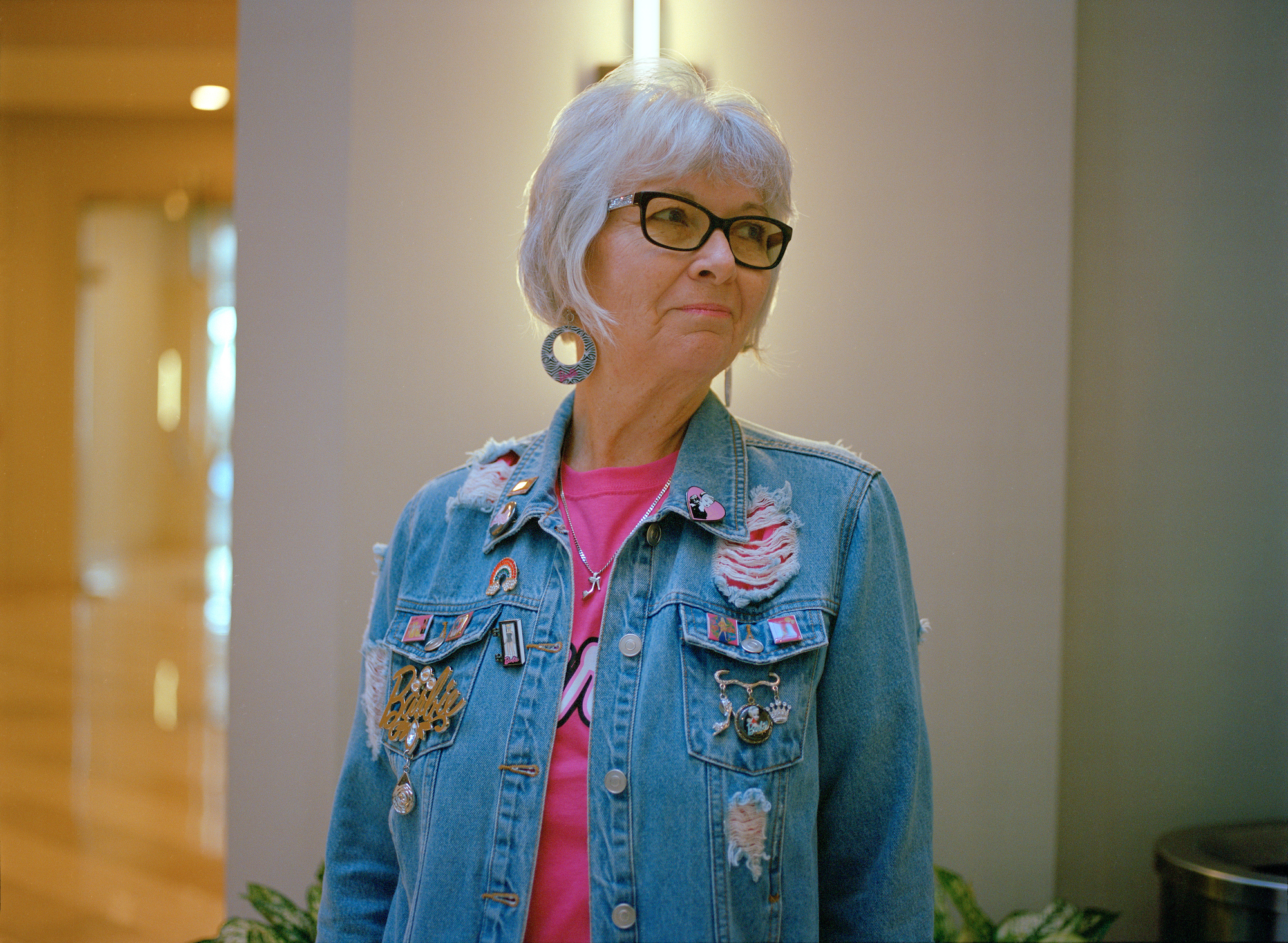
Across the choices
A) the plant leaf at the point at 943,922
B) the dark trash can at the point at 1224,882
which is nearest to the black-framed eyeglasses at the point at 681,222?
the plant leaf at the point at 943,922

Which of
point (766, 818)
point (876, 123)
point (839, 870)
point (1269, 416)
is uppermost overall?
point (876, 123)

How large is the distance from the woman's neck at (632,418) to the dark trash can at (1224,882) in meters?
1.50

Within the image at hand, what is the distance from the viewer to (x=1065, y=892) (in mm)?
2176

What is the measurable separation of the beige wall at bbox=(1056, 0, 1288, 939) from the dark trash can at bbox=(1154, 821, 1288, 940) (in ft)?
0.26

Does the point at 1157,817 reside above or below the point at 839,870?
below

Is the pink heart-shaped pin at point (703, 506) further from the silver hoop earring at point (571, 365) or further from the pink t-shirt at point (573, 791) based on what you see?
the silver hoop earring at point (571, 365)

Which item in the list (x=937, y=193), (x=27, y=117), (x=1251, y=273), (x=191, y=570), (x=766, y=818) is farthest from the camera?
(x=191, y=570)

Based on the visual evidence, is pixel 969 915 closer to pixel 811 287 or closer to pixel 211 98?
pixel 811 287

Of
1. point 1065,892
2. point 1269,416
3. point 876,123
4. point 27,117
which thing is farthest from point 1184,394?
point 27,117

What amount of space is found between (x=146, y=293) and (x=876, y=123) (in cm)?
835

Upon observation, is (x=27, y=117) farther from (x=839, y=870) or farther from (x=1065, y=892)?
(x=1065, y=892)

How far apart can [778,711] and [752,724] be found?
0.11 feet

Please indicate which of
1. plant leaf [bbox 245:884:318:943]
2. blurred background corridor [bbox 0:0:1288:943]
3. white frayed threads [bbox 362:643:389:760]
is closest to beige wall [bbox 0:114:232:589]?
blurred background corridor [bbox 0:0:1288:943]

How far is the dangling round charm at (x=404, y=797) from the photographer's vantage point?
46.5 inches
